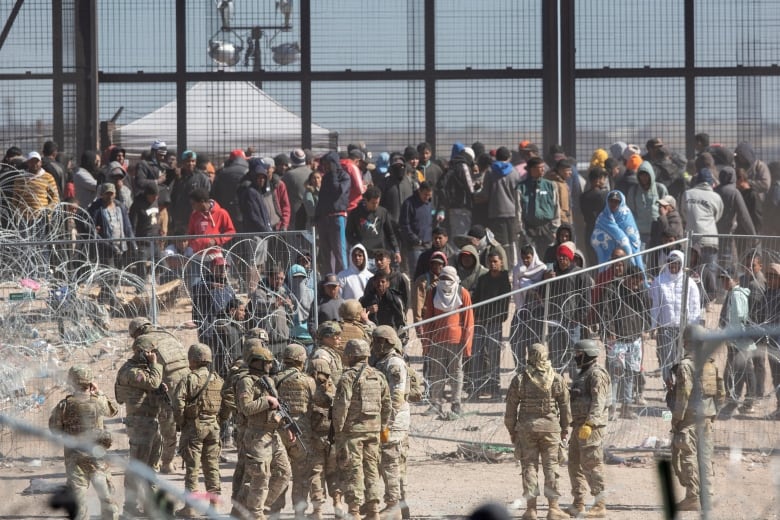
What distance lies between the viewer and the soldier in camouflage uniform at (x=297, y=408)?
1025cm

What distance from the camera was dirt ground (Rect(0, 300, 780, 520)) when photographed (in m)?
10.6

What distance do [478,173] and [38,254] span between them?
5.85 m

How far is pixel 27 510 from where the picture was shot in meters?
10.2

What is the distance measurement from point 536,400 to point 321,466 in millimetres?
1538

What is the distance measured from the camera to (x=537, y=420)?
10406 mm

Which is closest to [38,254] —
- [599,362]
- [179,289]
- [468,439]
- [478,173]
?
[179,289]

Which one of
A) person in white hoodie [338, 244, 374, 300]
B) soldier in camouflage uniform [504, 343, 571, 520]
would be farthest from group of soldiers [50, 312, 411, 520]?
person in white hoodie [338, 244, 374, 300]

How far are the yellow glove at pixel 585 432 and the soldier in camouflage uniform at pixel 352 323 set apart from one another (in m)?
1.74

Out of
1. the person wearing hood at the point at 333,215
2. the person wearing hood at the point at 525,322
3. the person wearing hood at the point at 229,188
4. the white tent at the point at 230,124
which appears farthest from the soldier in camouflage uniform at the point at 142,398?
the white tent at the point at 230,124

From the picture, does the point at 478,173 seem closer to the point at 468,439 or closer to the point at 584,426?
the point at 468,439

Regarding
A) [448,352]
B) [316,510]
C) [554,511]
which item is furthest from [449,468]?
[316,510]

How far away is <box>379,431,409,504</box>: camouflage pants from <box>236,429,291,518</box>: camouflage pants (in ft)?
2.18

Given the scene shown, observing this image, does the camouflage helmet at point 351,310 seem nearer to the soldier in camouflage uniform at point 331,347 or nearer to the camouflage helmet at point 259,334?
the soldier in camouflage uniform at point 331,347

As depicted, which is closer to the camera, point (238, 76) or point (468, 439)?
point (468, 439)
